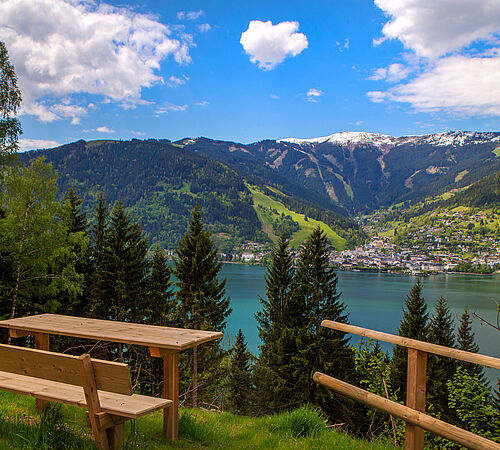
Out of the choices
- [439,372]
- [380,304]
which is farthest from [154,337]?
[380,304]

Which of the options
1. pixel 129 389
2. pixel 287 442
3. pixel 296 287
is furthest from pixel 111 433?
pixel 296 287

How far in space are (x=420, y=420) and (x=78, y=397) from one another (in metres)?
2.38

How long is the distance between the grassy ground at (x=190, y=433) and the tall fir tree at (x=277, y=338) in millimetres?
17865

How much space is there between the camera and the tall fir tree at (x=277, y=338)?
21016 millimetres

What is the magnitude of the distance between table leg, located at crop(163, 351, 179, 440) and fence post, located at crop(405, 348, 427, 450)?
1.79 m

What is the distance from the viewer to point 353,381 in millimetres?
23031

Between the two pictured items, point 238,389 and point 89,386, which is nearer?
point 89,386

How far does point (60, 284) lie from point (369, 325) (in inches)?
1497

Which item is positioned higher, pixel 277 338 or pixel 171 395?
pixel 171 395

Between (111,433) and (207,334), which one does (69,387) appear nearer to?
(111,433)

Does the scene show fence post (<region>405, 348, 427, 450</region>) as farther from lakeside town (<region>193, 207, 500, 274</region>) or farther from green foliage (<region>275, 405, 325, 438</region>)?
lakeside town (<region>193, 207, 500, 274</region>)

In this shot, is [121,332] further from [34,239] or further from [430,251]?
[430,251]

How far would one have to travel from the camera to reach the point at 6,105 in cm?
1644

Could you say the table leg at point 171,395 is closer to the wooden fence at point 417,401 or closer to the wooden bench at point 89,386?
the wooden bench at point 89,386
